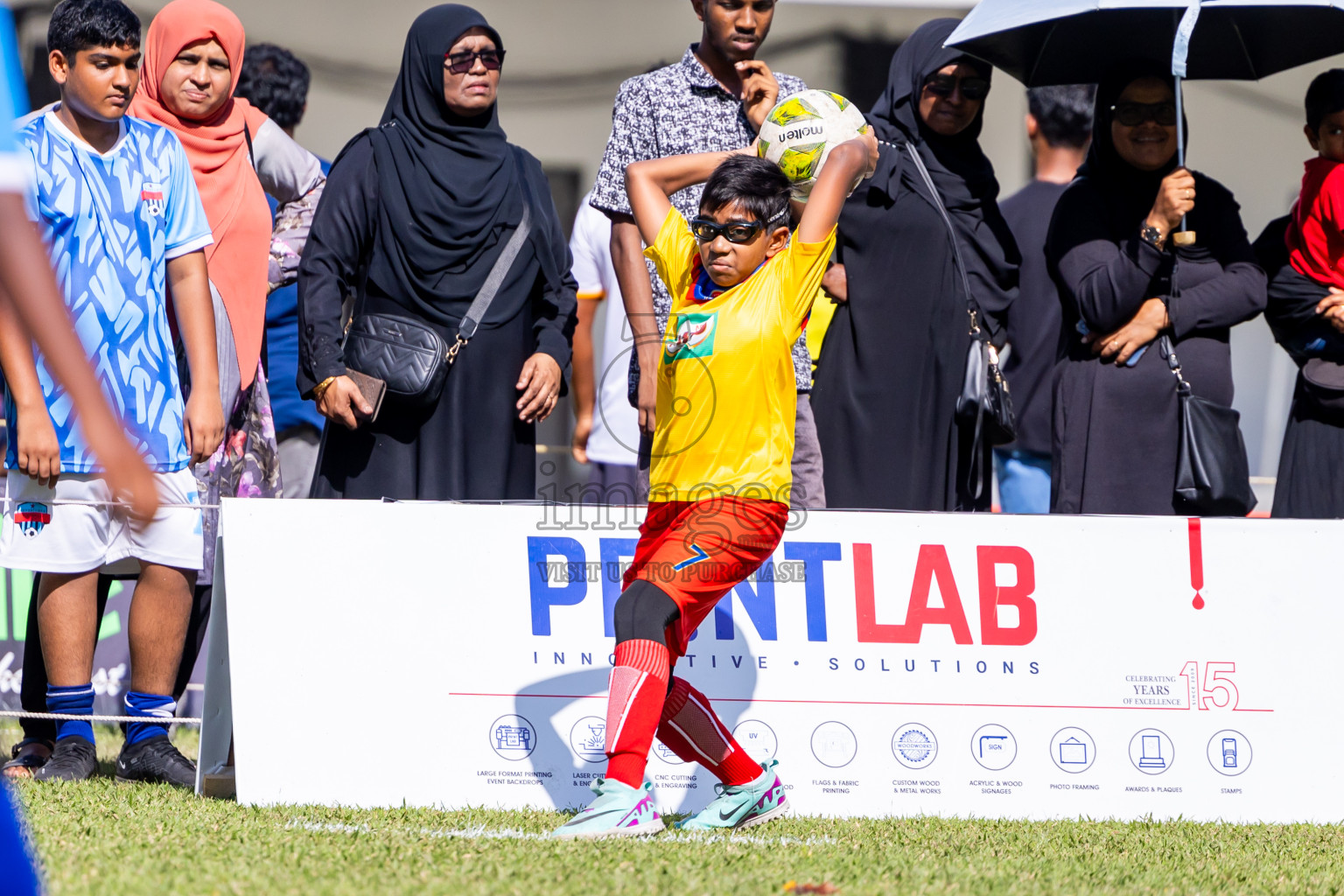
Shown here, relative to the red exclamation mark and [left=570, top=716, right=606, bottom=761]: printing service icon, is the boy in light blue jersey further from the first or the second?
the red exclamation mark

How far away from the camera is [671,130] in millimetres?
5461

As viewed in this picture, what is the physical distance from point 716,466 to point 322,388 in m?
1.56

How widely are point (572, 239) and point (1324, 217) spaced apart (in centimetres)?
311

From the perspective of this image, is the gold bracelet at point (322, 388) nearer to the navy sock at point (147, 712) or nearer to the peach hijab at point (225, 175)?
the peach hijab at point (225, 175)

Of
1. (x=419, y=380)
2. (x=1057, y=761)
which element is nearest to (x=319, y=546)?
(x=419, y=380)

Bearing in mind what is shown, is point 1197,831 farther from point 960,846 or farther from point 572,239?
point 572,239

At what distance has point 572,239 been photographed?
268 inches

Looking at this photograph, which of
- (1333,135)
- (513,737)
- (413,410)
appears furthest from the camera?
(1333,135)

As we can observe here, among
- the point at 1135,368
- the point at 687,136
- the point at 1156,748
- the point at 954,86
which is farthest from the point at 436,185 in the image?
the point at 1156,748

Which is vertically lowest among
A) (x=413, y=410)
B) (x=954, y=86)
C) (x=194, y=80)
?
(x=413, y=410)

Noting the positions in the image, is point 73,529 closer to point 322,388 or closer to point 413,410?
point 322,388

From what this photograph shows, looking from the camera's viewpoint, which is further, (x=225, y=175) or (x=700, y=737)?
(x=225, y=175)

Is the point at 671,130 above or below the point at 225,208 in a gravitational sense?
above

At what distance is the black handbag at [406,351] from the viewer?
4941 mm
